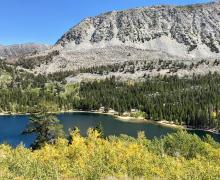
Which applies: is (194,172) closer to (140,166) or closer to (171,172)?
(171,172)

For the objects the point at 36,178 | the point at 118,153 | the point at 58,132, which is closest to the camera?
the point at 36,178

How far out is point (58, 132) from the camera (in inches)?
5049

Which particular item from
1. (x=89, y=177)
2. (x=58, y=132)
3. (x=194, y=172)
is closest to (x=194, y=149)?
(x=58, y=132)

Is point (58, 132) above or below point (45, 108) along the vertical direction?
below

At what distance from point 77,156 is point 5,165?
80.2 feet

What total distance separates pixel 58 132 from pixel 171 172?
7099cm

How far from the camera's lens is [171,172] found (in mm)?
62188

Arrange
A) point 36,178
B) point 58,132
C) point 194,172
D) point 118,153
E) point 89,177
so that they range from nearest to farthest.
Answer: point 36,178, point 89,177, point 194,172, point 118,153, point 58,132

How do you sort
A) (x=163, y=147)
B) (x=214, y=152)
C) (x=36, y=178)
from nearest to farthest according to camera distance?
(x=36, y=178) < (x=214, y=152) < (x=163, y=147)

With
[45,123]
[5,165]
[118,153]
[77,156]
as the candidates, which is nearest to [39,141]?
[45,123]

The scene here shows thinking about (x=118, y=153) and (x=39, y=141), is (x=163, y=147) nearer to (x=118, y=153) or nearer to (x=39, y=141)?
(x=39, y=141)

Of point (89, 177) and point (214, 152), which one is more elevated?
point (89, 177)

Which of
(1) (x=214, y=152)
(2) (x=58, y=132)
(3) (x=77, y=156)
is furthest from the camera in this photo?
(2) (x=58, y=132)

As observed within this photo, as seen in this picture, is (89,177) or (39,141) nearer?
(89,177)
